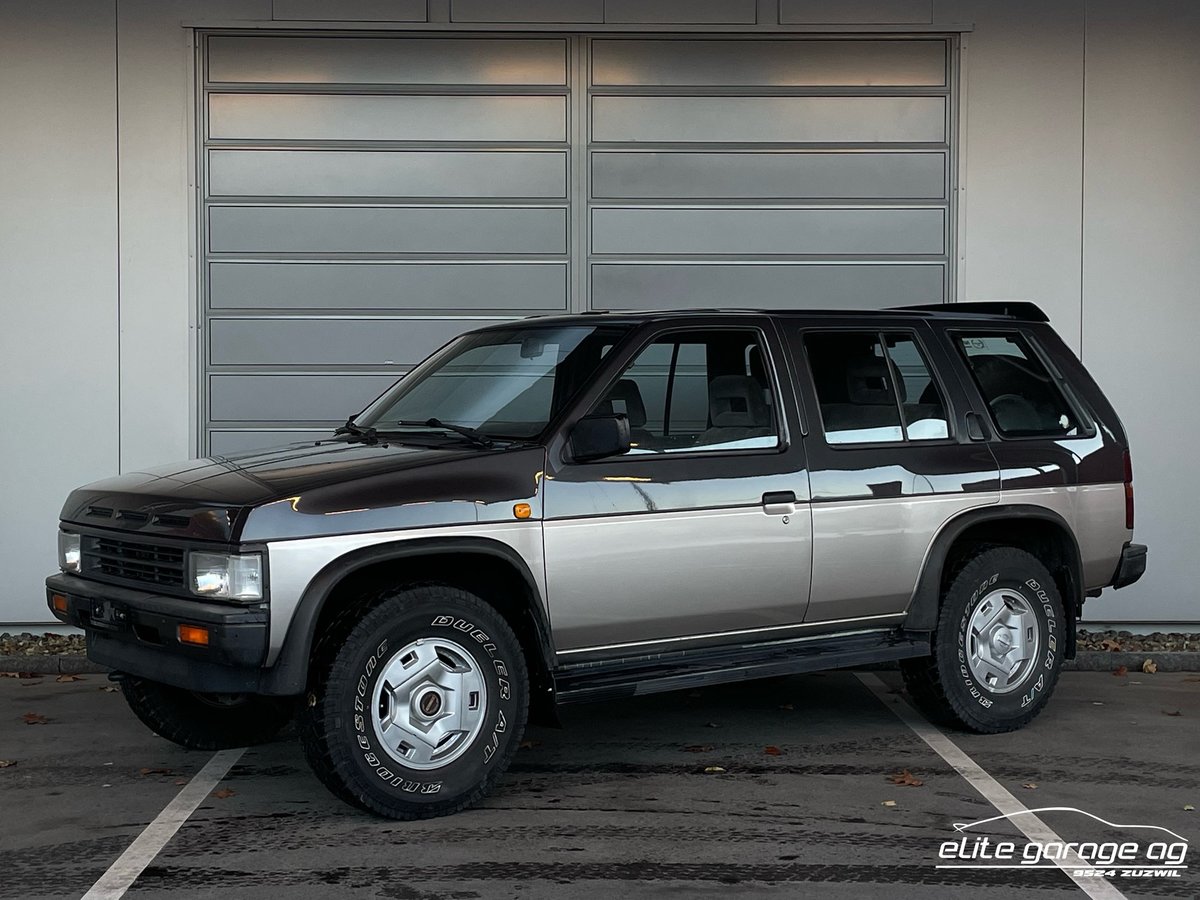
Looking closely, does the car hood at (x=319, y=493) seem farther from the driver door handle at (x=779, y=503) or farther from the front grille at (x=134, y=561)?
the driver door handle at (x=779, y=503)

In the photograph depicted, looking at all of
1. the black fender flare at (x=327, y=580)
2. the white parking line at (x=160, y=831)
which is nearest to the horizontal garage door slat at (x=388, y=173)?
the white parking line at (x=160, y=831)

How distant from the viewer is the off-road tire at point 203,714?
6.66 meters

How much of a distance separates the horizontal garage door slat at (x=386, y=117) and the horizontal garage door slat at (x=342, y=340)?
1.28 meters

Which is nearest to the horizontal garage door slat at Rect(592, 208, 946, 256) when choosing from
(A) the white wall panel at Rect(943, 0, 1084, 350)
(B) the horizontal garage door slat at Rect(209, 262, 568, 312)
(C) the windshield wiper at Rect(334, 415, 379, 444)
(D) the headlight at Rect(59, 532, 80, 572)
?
(A) the white wall panel at Rect(943, 0, 1084, 350)

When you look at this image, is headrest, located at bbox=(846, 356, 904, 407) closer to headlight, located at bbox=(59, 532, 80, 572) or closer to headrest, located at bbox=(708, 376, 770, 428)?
headrest, located at bbox=(708, 376, 770, 428)

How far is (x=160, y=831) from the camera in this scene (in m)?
5.52

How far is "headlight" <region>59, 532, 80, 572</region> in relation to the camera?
6.14m

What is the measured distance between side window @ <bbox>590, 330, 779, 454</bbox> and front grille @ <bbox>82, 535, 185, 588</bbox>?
1.76 metres

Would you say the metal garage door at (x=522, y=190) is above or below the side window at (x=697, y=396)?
above

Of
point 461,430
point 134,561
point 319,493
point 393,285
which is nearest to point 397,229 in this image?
point 393,285

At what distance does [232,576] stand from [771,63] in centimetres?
643

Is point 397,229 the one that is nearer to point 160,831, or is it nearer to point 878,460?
point 878,460

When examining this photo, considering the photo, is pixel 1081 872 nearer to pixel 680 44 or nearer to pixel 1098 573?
pixel 1098 573

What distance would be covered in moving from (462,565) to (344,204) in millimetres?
4958
